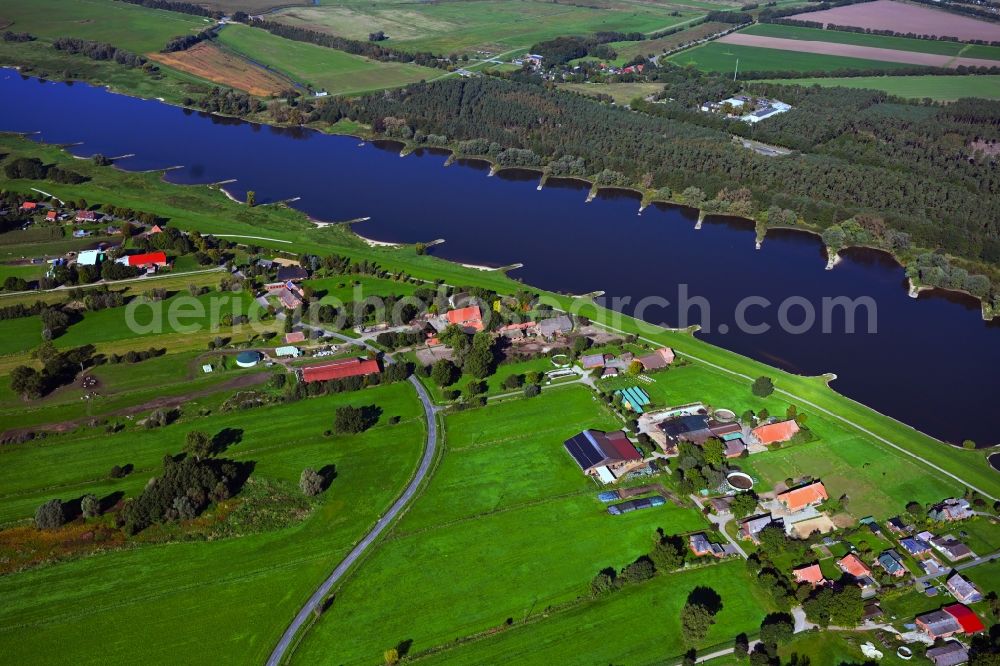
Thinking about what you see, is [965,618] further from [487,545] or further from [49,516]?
[49,516]

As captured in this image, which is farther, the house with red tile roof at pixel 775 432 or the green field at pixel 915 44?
the green field at pixel 915 44

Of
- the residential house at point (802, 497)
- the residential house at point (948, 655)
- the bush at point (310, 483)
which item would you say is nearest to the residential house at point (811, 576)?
the residential house at point (802, 497)

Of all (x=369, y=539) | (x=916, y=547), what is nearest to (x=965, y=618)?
(x=916, y=547)

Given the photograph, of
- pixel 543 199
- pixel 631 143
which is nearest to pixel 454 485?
pixel 543 199

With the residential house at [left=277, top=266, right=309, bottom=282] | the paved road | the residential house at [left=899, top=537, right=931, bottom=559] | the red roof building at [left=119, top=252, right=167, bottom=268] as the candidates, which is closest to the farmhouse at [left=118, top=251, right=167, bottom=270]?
the red roof building at [left=119, top=252, right=167, bottom=268]

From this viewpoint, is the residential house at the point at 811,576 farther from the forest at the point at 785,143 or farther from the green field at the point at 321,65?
the green field at the point at 321,65

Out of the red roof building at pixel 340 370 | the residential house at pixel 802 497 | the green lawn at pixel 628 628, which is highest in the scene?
the red roof building at pixel 340 370

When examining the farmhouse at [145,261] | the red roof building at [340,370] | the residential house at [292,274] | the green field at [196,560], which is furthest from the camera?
the farmhouse at [145,261]
